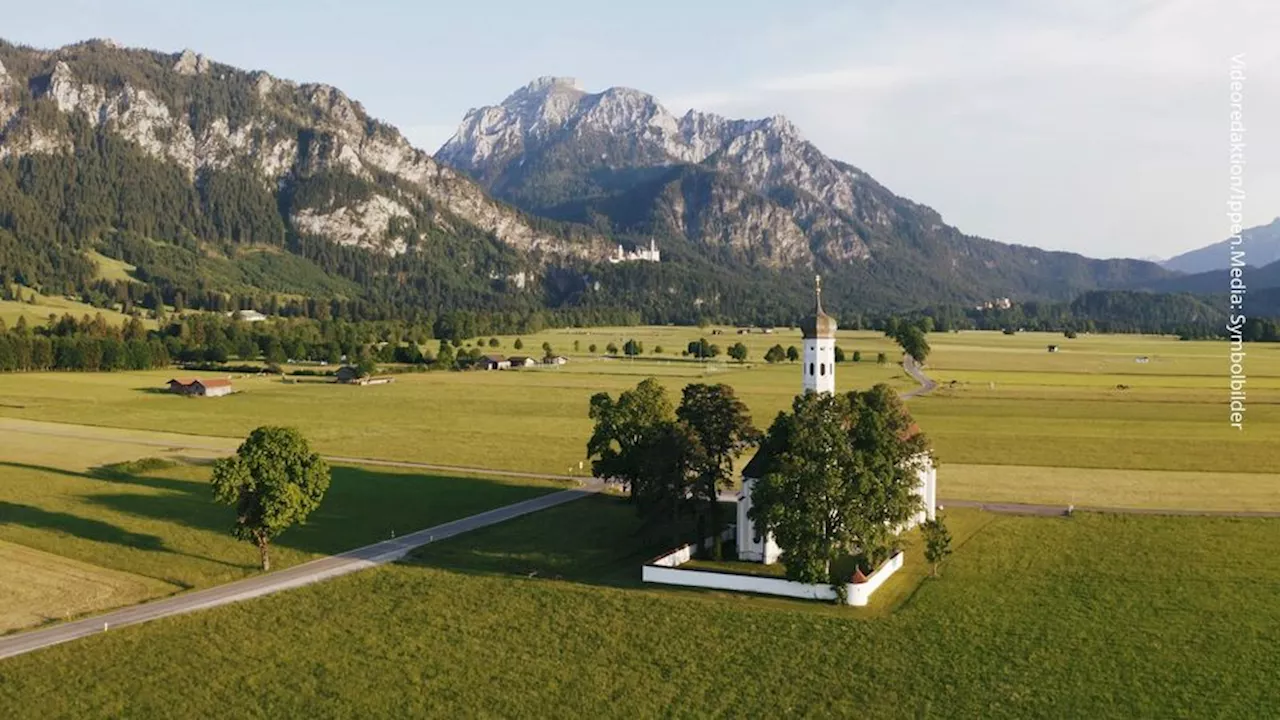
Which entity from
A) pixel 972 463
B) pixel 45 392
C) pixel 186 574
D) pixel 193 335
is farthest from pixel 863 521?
pixel 193 335

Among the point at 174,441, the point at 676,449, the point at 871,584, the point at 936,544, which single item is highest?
the point at 676,449

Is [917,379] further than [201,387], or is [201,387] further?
[917,379]

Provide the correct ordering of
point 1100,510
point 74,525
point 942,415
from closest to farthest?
point 74,525 < point 1100,510 < point 942,415

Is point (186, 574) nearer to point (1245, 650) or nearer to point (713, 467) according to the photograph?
point (713, 467)

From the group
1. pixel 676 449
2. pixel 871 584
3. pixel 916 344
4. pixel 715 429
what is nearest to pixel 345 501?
pixel 676 449

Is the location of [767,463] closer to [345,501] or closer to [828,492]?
[828,492]

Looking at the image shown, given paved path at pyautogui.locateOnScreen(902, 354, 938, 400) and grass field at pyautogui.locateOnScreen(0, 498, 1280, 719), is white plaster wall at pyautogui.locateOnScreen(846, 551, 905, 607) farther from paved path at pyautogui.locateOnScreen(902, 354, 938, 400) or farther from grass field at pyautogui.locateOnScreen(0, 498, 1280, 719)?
paved path at pyautogui.locateOnScreen(902, 354, 938, 400)

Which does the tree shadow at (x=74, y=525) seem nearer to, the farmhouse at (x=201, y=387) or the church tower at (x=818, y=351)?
the church tower at (x=818, y=351)
